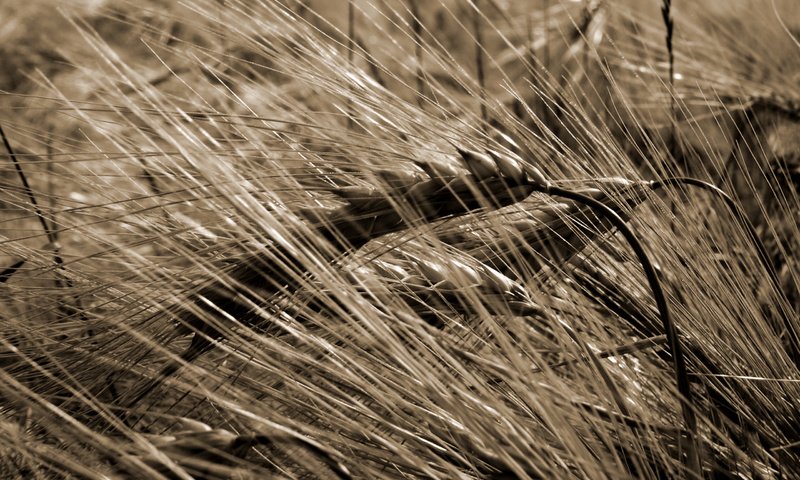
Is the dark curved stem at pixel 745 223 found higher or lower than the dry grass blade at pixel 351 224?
higher

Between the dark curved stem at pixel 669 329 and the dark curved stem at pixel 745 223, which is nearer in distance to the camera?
the dark curved stem at pixel 669 329

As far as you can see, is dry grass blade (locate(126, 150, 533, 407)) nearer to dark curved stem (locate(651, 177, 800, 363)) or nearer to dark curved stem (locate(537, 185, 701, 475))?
dark curved stem (locate(537, 185, 701, 475))

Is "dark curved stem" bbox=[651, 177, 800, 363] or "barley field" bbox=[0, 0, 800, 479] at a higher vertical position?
"dark curved stem" bbox=[651, 177, 800, 363]

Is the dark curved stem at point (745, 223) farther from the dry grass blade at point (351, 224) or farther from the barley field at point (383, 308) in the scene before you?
the dry grass blade at point (351, 224)

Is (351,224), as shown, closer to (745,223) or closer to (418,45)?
(418,45)

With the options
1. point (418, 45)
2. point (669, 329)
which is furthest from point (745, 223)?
point (418, 45)

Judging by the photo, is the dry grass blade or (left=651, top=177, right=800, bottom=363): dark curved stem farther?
(left=651, top=177, right=800, bottom=363): dark curved stem

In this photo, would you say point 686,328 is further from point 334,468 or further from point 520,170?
point 334,468

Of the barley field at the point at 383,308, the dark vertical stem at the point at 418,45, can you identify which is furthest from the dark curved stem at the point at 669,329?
the dark vertical stem at the point at 418,45

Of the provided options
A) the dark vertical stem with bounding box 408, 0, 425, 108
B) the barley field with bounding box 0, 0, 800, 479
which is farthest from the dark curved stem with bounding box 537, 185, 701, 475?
the dark vertical stem with bounding box 408, 0, 425, 108
